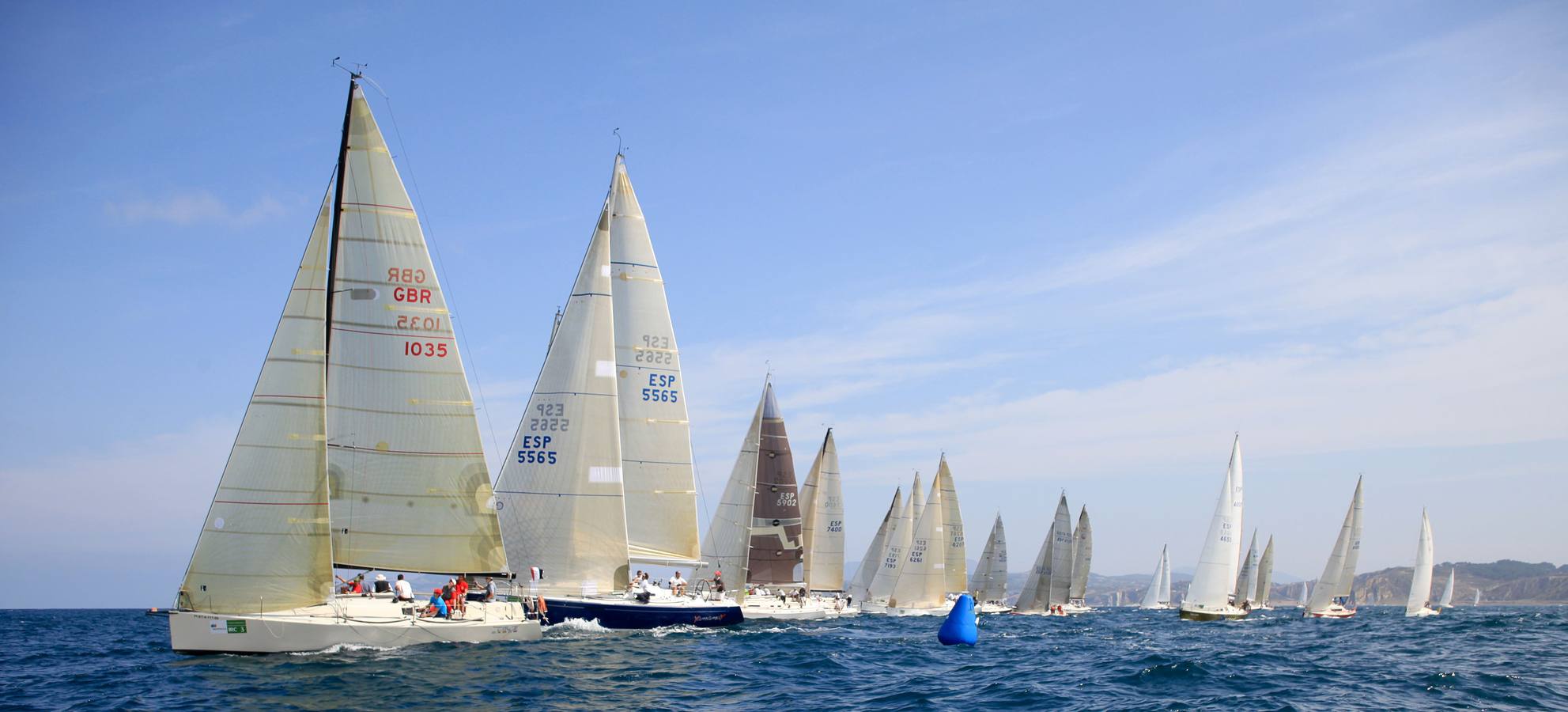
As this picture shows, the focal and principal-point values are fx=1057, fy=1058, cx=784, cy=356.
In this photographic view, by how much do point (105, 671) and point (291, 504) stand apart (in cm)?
609

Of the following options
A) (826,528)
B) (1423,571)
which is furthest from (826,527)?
(1423,571)

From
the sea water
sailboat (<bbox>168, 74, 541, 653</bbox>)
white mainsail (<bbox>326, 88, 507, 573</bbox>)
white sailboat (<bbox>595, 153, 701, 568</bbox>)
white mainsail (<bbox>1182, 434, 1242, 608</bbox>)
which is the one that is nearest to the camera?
the sea water

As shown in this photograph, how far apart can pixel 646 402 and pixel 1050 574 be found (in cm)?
4624

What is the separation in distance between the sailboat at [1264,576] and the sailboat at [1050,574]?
95.8ft

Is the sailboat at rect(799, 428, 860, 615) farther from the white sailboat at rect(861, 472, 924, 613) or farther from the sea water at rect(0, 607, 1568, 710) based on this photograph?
the sea water at rect(0, 607, 1568, 710)

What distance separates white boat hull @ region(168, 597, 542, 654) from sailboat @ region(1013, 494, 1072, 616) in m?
54.1

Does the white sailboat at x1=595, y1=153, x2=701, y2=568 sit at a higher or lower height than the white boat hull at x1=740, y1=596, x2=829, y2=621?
higher

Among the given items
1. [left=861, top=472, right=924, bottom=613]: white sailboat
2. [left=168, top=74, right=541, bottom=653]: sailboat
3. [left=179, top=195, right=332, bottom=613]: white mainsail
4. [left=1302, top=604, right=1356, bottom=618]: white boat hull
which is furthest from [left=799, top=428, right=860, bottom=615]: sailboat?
[left=1302, top=604, right=1356, bottom=618]: white boat hull

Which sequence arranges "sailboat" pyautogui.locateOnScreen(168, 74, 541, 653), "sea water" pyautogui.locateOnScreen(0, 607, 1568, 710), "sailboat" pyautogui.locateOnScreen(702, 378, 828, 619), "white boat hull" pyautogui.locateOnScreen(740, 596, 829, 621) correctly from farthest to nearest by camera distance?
1. "sailboat" pyautogui.locateOnScreen(702, 378, 828, 619)
2. "white boat hull" pyautogui.locateOnScreen(740, 596, 829, 621)
3. "sailboat" pyautogui.locateOnScreen(168, 74, 541, 653)
4. "sea water" pyautogui.locateOnScreen(0, 607, 1568, 710)

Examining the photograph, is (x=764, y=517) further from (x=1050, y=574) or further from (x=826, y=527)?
(x=1050, y=574)

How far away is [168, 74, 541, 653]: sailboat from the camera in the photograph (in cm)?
2295

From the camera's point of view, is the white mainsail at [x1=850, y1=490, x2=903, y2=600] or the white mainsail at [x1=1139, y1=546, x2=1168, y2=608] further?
the white mainsail at [x1=1139, y1=546, x2=1168, y2=608]

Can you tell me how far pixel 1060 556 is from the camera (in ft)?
244

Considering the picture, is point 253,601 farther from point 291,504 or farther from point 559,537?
point 559,537
